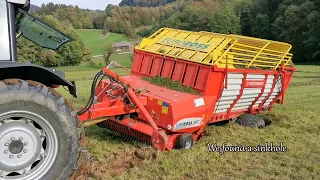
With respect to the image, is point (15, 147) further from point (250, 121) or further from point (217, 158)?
point (250, 121)

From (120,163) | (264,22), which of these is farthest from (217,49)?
(264,22)

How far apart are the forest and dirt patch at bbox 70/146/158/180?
715 inches

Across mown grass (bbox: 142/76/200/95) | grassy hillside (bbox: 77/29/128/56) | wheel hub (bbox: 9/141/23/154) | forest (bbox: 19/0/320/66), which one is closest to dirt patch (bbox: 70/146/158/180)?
wheel hub (bbox: 9/141/23/154)

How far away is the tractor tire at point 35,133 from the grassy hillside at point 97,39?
67245mm

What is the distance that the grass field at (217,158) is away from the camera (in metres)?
4.78

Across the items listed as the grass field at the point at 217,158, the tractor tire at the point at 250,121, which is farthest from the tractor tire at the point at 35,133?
the tractor tire at the point at 250,121

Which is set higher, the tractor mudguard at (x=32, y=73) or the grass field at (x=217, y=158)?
the tractor mudguard at (x=32, y=73)

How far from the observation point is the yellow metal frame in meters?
6.86

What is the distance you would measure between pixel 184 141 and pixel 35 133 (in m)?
2.98

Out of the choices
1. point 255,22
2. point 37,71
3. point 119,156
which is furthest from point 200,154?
point 255,22

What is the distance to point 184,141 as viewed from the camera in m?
5.94

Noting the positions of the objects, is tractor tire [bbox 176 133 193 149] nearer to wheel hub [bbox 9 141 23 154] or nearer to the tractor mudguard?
the tractor mudguard

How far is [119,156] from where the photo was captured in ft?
18.0

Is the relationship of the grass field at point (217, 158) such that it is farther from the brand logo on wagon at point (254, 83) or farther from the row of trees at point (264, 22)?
the row of trees at point (264, 22)
